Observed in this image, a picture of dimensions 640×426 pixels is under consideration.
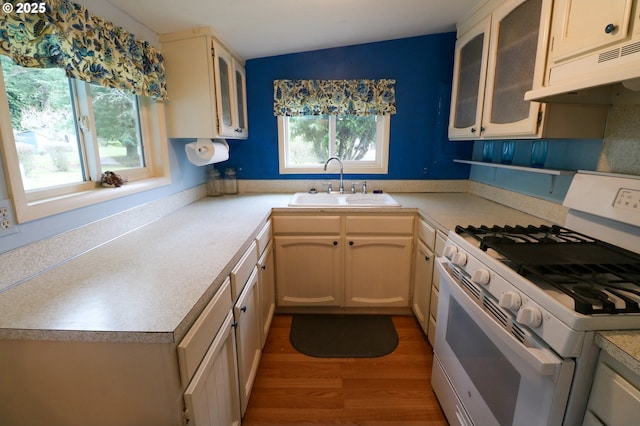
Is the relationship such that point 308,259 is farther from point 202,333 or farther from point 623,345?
point 623,345

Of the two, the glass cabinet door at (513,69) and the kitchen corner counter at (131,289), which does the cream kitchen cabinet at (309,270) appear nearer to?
the kitchen corner counter at (131,289)

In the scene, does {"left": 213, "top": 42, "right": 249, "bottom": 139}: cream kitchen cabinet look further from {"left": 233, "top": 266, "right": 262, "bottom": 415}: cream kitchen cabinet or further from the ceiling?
{"left": 233, "top": 266, "right": 262, "bottom": 415}: cream kitchen cabinet

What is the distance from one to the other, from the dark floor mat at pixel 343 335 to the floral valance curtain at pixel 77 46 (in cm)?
185

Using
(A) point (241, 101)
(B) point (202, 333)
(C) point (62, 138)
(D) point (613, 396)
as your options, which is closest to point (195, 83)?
(A) point (241, 101)

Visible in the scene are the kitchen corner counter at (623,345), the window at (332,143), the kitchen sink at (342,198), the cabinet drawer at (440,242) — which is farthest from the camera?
the window at (332,143)

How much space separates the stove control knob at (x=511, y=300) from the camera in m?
0.99

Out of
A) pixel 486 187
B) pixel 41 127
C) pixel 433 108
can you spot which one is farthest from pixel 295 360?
pixel 433 108

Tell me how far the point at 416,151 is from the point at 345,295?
1.43 metres

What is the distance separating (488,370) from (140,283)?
4.21 ft

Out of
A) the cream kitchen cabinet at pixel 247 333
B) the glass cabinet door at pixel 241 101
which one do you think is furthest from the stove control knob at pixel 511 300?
the glass cabinet door at pixel 241 101

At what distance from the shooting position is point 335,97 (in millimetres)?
2699

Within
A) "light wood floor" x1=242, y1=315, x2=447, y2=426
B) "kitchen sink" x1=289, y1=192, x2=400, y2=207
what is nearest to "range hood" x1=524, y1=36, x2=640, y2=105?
"kitchen sink" x1=289, y1=192, x2=400, y2=207

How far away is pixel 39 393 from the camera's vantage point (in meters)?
0.90

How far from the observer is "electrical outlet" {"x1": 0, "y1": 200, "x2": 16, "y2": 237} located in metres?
1.04
